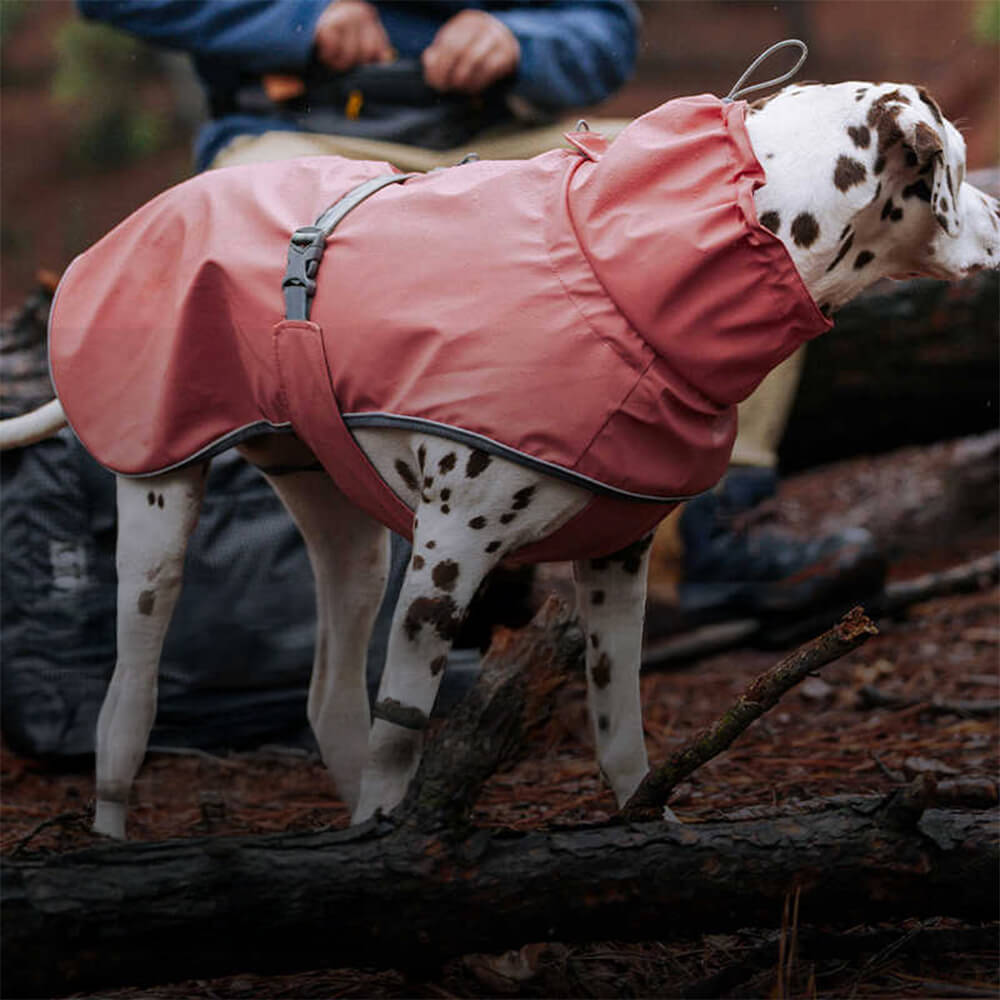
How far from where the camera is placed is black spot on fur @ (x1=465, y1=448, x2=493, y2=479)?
4.79 feet

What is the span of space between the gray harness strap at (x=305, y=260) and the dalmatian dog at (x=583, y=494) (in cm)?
17

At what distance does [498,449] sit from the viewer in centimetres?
145

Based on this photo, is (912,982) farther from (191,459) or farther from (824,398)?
(824,398)

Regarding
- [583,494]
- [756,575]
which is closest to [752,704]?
[583,494]

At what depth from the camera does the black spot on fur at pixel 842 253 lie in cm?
145

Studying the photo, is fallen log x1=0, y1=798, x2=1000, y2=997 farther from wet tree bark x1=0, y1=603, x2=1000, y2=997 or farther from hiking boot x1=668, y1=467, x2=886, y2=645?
hiking boot x1=668, y1=467, x2=886, y2=645

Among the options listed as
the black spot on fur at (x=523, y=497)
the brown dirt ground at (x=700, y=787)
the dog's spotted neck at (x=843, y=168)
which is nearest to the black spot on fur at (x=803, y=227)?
the dog's spotted neck at (x=843, y=168)

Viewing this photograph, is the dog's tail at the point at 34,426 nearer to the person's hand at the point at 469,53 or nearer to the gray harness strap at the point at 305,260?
the gray harness strap at the point at 305,260

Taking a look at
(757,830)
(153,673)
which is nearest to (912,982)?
(757,830)

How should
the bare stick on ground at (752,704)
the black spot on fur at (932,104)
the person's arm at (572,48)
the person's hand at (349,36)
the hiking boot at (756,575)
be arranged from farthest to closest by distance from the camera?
the hiking boot at (756,575) < the person's arm at (572,48) < the person's hand at (349,36) < the black spot on fur at (932,104) < the bare stick on ground at (752,704)

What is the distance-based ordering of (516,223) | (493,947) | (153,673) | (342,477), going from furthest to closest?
(153,673) < (342,477) < (516,223) < (493,947)

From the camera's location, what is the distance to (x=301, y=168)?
5.63 feet

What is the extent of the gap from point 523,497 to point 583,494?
0.07 m

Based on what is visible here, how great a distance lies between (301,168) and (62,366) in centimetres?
40
